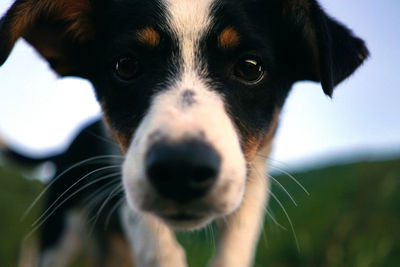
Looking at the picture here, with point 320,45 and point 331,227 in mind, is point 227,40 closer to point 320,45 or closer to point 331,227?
point 320,45

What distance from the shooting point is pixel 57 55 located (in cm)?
276

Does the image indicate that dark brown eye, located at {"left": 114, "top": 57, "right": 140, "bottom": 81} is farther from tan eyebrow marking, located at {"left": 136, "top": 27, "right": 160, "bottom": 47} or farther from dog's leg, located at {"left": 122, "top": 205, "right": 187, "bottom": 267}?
dog's leg, located at {"left": 122, "top": 205, "right": 187, "bottom": 267}

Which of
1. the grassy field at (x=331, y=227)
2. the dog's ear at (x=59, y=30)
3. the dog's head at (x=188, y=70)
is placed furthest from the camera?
the grassy field at (x=331, y=227)

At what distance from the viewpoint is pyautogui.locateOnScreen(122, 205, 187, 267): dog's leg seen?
7.71 feet

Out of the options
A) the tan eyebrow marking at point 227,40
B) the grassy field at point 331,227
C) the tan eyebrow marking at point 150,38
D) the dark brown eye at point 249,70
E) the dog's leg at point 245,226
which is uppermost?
the tan eyebrow marking at point 227,40

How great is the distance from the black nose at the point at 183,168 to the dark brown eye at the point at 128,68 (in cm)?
69

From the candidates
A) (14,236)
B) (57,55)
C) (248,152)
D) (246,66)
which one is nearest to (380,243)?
(248,152)

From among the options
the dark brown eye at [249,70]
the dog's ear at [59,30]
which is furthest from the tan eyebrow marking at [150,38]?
the dog's ear at [59,30]

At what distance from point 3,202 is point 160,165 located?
475cm

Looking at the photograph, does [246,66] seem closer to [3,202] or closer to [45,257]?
[45,257]

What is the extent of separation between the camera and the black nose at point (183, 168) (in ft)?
5.31

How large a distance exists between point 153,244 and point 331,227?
2.11 metres

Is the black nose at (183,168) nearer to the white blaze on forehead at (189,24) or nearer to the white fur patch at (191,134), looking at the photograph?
the white fur patch at (191,134)

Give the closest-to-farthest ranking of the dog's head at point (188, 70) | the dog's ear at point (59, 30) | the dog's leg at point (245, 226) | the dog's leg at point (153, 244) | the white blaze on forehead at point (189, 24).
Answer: the dog's head at point (188, 70) < the white blaze on forehead at point (189, 24) < the dog's leg at point (153, 244) < the dog's ear at point (59, 30) < the dog's leg at point (245, 226)
